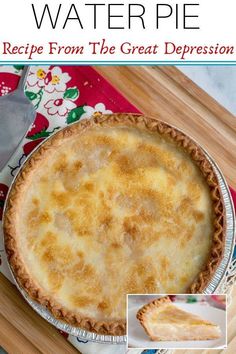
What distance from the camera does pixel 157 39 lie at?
1120 millimetres

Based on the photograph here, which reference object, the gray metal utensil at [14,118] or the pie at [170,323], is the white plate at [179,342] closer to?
the pie at [170,323]

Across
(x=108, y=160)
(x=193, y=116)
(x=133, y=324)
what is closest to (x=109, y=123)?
(x=108, y=160)

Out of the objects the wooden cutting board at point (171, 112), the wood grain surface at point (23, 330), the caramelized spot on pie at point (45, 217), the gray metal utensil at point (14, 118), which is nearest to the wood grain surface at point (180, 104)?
the wooden cutting board at point (171, 112)

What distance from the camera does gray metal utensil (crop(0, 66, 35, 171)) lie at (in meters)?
1.15

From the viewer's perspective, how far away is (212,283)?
3.47 feet

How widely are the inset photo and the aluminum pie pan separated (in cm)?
2

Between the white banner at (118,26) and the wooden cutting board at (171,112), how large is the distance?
7cm

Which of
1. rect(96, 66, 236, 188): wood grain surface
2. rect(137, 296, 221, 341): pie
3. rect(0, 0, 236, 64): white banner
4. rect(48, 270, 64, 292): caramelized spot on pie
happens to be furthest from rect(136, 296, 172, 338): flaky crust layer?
rect(0, 0, 236, 64): white banner

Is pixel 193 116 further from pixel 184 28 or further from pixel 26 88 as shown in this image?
pixel 26 88

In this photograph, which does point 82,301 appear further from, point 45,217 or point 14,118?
point 14,118

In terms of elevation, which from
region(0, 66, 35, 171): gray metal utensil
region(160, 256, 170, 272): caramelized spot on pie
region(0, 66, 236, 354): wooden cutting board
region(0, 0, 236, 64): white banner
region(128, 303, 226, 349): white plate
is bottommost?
region(128, 303, 226, 349): white plate

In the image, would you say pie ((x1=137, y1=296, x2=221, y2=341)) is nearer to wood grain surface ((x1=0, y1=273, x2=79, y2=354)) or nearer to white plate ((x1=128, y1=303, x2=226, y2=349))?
white plate ((x1=128, y1=303, x2=226, y2=349))

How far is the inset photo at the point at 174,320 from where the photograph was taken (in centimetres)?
103

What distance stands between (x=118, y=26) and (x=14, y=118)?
0.25 metres
